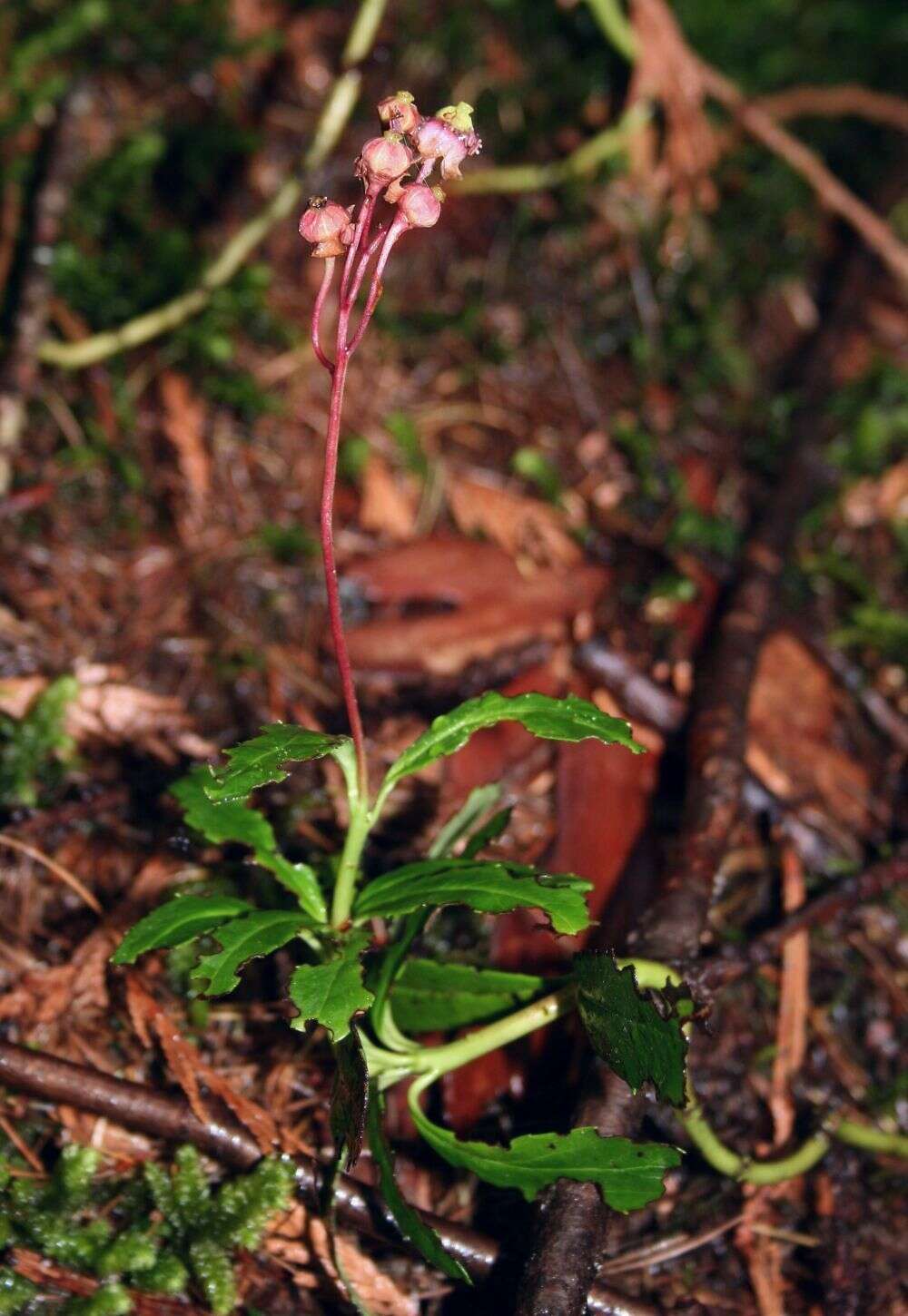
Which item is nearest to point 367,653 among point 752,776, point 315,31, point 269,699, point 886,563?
point 269,699

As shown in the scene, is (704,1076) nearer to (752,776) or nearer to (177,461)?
(752,776)

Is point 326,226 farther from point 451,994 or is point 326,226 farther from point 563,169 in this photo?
point 563,169

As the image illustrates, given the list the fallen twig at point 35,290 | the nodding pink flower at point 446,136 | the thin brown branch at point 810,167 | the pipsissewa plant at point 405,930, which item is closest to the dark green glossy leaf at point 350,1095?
the pipsissewa plant at point 405,930

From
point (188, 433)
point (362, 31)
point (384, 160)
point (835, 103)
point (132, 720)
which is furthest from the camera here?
point (835, 103)

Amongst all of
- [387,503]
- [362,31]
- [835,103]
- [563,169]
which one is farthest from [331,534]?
[835,103]

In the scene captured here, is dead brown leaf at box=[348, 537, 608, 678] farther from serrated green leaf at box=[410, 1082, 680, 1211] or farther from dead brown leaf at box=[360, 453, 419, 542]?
serrated green leaf at box=[410, 1082, 680, 1211]

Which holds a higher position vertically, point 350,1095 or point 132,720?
point 132,720
